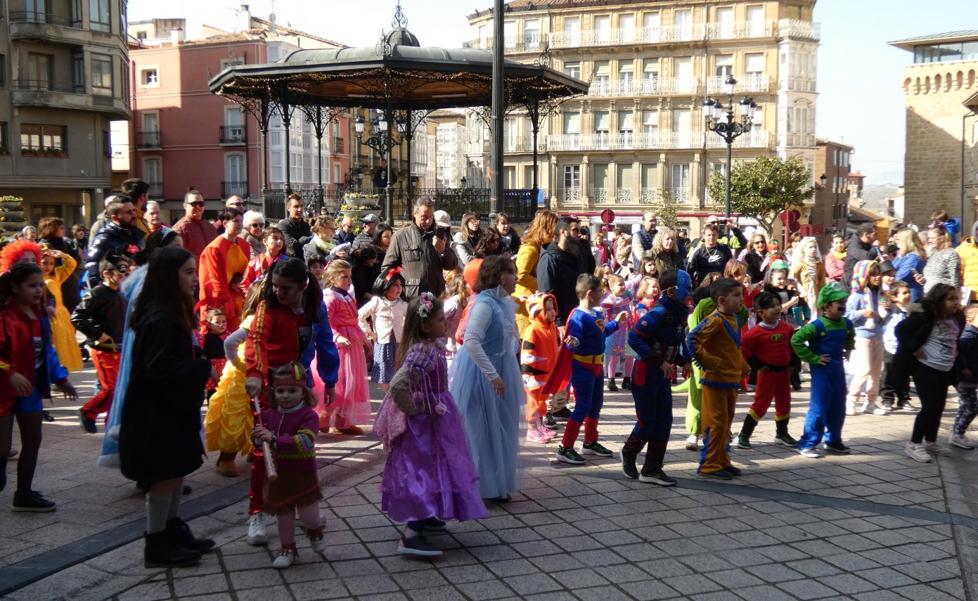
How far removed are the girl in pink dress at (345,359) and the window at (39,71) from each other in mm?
35840

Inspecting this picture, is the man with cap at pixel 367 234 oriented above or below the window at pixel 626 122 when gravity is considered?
below

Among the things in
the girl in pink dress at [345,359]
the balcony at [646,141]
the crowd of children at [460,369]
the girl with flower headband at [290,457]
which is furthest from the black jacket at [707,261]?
the balcony at [646,141]

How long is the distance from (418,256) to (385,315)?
854 millimetres

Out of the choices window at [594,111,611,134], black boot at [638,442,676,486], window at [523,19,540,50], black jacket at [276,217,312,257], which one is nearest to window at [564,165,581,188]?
window at [594,111,611,134]

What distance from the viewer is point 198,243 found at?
8.85 meters

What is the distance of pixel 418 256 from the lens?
32.3 feet

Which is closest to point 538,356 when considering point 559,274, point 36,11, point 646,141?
point 559,274

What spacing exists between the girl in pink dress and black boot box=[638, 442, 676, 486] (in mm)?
2825

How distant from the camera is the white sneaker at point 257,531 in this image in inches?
207

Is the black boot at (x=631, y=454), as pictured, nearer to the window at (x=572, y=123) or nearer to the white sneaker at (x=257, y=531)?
the white sneaker at (x=257, y=531)

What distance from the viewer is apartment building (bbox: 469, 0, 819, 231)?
51.8 metres

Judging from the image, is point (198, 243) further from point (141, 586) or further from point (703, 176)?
point (703, 176)

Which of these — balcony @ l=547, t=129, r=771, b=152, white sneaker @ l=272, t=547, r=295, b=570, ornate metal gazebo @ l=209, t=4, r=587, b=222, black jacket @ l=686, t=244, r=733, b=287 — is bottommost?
white sneaker @ l=272, t=547, r=295, b=570

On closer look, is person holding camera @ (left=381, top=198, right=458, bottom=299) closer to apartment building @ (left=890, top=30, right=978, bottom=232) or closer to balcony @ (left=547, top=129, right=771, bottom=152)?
balcony @ (left=547, top=129, right=771, bottom=152)
